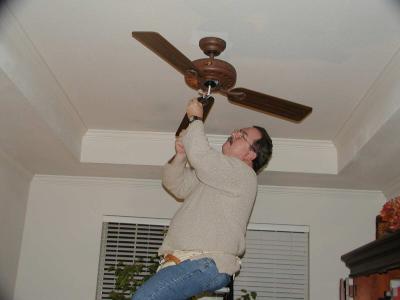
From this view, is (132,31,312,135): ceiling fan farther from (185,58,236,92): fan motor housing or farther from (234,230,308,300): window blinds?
(234,230,308,300): window blinds

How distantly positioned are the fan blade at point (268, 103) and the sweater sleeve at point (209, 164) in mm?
306

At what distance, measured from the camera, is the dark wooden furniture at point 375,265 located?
2566mm

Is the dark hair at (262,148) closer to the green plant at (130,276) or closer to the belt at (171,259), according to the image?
the belt at (171,259)

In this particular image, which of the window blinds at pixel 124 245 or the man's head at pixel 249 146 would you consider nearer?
the man's head at pixel 249 146

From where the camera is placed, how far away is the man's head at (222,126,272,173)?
2.29 metres

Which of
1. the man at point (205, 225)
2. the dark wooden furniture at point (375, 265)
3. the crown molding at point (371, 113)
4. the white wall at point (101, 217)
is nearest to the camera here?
the man at point (205, 225)

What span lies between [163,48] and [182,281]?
0.94 metres

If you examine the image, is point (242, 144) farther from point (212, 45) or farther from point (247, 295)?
point (247, 295)

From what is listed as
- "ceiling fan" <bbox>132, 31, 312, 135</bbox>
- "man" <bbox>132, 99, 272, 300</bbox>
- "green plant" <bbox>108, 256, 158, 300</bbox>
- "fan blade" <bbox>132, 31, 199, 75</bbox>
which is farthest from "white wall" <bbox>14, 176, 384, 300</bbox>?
"fan blade" <bbox>132, 31, 199, 75</bbox>

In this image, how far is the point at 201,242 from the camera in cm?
194

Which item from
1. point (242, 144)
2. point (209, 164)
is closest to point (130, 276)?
point (242, 144)

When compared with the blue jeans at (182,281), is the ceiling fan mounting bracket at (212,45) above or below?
above

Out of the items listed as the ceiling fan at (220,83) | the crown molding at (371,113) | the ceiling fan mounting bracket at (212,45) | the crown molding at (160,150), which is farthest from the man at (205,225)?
the crown molding at (160,150)

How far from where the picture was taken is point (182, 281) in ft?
6.10
